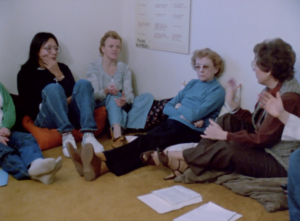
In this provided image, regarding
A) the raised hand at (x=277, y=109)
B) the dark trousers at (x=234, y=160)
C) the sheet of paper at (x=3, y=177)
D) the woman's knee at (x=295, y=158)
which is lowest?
the sheet of paper at (x=3, y=177)

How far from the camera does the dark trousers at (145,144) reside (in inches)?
88.1

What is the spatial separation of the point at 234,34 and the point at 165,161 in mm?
1148

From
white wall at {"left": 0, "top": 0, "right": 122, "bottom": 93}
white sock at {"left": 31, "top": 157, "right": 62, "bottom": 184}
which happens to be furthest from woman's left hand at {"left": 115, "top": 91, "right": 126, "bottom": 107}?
white sock at {"left": 31, "top": 157, "right": 62, "bottom": 184}

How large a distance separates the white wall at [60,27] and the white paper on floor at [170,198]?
6.14 ft

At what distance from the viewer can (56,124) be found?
2654mm

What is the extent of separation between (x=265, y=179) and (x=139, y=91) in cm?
198

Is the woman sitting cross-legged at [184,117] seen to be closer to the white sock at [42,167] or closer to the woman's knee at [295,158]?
the white sock at [42,167]

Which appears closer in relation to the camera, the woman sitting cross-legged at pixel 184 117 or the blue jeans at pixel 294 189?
the blue jeans at pixel 294 189

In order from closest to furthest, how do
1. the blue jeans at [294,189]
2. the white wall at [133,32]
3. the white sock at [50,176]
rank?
the blue jeans at [294,189], the white sock at [50,176], the white wall at [133,32]

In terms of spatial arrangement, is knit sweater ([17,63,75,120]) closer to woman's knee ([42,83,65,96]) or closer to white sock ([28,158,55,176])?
woman's knee ([42,83,65,96])

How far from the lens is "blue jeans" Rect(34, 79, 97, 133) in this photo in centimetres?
258

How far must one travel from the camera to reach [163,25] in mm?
3092

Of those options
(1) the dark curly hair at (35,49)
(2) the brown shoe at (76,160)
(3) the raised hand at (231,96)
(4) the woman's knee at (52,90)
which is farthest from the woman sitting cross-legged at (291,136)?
(1) the dark curly hair at (35,49)

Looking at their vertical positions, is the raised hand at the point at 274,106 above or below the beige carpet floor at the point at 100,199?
above
